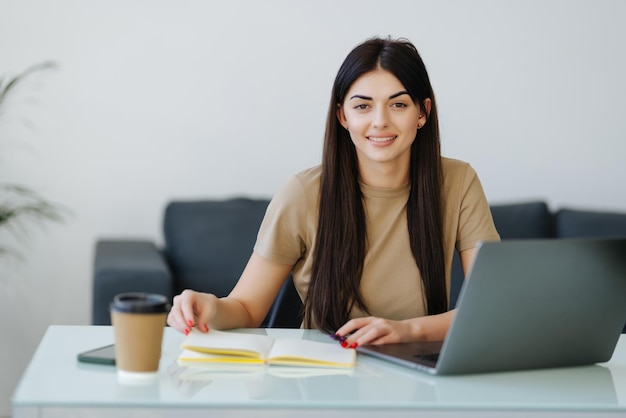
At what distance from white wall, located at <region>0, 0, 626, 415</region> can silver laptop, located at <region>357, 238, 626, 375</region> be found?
2.05 metres

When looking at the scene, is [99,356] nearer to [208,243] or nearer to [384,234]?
[384,234]

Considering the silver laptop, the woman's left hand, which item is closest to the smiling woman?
the woman's left hand

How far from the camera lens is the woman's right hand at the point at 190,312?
5.14 feet

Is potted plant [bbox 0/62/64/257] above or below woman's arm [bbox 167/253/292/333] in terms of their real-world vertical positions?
below

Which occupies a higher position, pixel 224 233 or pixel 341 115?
pixel 341 115

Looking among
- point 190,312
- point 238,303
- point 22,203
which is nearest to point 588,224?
point 238,303

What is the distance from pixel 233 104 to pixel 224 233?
0.50 meters

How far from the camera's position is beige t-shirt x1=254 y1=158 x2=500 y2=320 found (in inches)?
78.4

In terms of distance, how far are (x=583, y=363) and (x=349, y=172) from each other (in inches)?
29.3

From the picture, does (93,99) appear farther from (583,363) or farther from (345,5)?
(583,363)

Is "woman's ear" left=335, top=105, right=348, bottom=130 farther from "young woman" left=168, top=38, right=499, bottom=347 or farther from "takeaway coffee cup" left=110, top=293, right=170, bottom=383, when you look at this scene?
"takeaway coffee cup" left=110, top=293, right=170, bottom=383

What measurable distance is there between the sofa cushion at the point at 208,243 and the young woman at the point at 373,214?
1.15 meters

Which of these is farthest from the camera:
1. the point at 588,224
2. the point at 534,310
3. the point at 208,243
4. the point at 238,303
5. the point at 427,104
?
the point at 588,224

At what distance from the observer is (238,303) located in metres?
1.83
